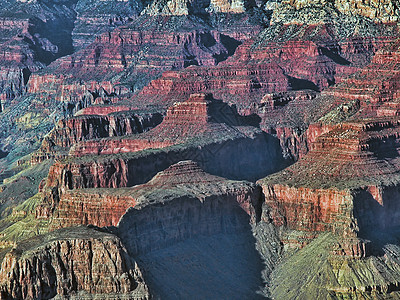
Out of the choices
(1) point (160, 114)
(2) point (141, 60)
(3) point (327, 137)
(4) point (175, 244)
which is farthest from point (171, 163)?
(2) point (141, 60)

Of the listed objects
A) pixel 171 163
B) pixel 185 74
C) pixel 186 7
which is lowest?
pixel 171 163

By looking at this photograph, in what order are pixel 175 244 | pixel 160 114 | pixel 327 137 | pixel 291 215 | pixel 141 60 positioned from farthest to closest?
pixel 141 60
pixel 160 114
pixel 327 137
pixel 291 215
pixel 175 244

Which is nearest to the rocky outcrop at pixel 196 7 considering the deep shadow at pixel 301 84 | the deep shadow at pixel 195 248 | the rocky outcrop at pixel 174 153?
the deep shadow at pixel 301 84

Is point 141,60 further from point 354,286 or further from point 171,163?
point 354,286

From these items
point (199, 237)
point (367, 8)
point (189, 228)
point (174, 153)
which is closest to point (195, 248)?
point (189, 228)

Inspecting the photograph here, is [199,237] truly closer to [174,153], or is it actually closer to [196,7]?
[174,153]

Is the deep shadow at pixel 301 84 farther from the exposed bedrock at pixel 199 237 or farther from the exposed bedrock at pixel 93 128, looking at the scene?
the exposed bedrock at pixel 199 237
